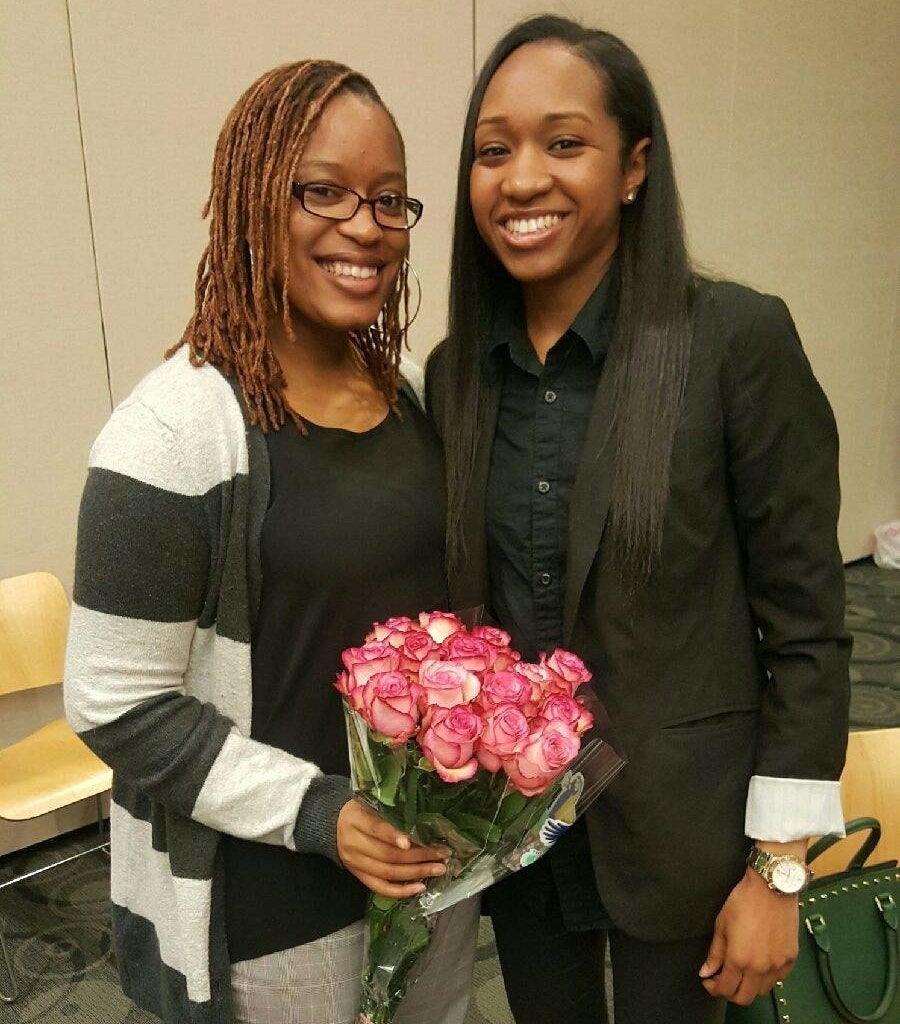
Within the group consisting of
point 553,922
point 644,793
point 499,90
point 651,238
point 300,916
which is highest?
point 499,90

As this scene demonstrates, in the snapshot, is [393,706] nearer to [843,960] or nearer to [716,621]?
[716,621]

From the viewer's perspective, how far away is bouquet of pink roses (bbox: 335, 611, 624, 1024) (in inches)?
36.4

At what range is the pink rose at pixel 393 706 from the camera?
932 millimetres

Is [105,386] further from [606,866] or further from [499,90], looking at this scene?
[606,866]

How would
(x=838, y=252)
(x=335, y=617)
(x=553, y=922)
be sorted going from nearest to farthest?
(x=335, y=617) → (x=553, y=922) → (x=838, y=252)

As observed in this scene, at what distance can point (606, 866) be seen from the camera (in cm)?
128

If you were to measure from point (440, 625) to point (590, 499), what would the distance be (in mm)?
289

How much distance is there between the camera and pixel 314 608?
1188mm

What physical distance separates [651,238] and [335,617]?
2.16 ft

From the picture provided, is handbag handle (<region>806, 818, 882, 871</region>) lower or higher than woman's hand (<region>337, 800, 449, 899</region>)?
lower

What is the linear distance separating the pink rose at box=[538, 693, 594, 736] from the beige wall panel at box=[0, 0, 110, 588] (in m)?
2.32

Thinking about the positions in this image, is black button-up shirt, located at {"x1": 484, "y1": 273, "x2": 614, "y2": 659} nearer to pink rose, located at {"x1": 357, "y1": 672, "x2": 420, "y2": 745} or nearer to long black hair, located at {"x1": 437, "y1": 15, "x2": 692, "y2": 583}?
long black hair, located at {"x1": 437, "y1": 15, "x2": 692, "y2": 583}

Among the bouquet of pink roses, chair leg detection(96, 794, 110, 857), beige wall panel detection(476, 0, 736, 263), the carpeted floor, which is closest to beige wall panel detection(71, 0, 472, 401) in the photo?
beige wall panel detection(476, 0, 736, 263)

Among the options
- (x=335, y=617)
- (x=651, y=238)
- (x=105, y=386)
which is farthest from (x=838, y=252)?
(x=335, y=617)
